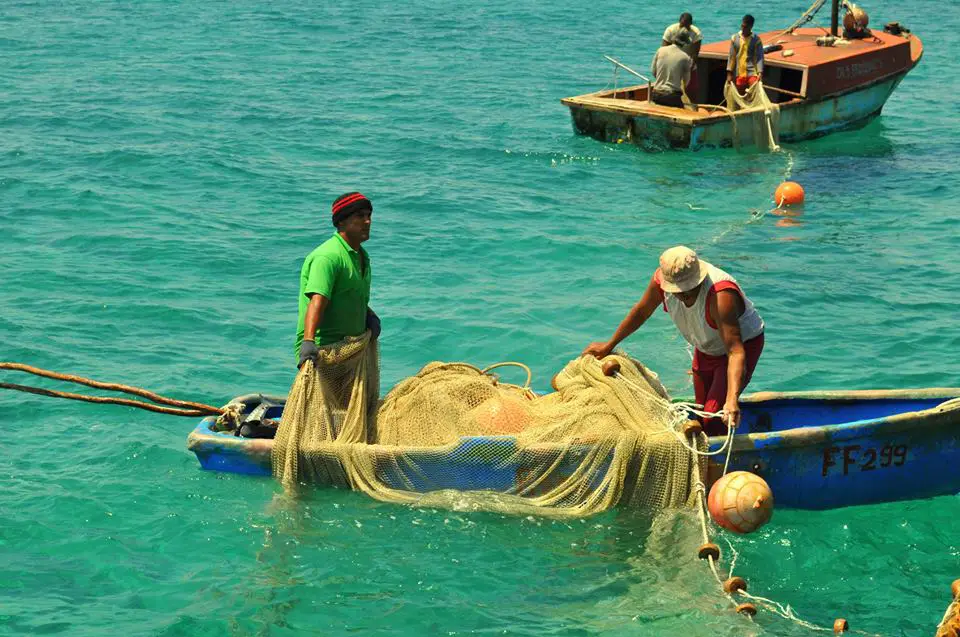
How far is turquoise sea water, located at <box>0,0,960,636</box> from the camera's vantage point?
7312 mm

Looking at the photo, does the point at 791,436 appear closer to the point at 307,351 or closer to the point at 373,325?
the point at 373,325

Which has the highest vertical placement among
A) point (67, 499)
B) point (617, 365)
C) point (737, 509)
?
point (617, 365)

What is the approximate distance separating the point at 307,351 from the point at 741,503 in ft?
8.98

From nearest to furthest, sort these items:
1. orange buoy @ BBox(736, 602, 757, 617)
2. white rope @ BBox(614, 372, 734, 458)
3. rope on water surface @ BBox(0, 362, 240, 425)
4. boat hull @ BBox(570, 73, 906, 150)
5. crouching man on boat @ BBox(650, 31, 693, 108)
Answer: orange buoy @ BBox(736, 602, 757, 617) → white rope @ BBox(614, 372, 734, 458) → rope on water surface @ BBox(0, 362, 240, 425) → boat hull @ BBox(570, 73, 906, 150) → crouching man on boat @ BBox(650, 31, 693, 108)

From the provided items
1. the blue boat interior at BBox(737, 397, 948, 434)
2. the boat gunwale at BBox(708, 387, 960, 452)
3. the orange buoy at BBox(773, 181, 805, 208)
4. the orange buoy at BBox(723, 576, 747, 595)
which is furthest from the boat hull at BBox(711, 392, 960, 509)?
the orange buoy at BBox(773, 181, 805, 208)

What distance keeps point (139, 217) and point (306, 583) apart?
9.75m

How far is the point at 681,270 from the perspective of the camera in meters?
7.11

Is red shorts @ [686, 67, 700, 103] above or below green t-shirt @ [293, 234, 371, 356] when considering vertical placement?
above

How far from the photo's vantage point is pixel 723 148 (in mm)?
19188

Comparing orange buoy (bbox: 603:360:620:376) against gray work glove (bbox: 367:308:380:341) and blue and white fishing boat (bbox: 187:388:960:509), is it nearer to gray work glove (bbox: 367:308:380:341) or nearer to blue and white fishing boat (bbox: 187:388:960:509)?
blue and white fishing boat (bbox: 187:388:960:509)

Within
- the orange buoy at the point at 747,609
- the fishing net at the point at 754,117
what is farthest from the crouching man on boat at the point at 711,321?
the fishing net at the point at 754,117

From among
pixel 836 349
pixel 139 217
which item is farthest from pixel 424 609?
pixel 139 217

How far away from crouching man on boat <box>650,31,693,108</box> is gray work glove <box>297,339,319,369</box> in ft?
41.5

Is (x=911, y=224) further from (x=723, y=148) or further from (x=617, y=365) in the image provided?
(x=617, y=365)
